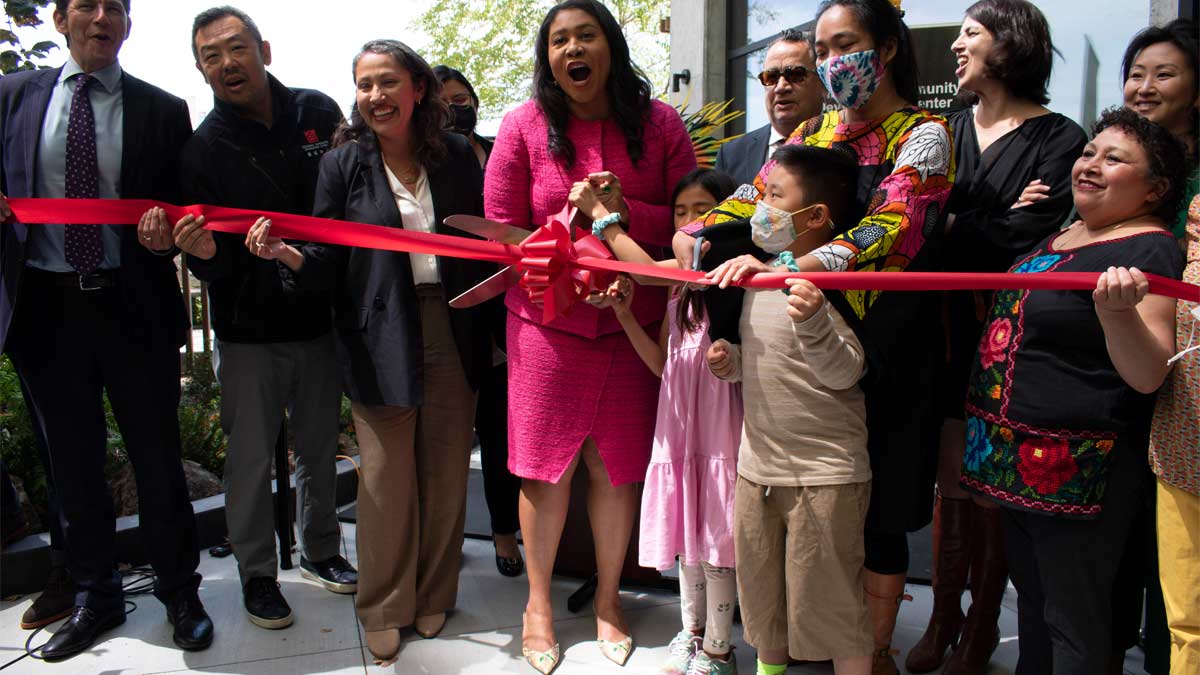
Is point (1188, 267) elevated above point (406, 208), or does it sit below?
below

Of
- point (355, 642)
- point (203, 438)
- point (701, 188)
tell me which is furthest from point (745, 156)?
point (203, 438)

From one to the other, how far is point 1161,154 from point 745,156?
147 cm

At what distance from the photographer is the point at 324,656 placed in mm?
3305

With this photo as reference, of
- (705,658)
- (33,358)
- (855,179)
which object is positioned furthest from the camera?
(33,358)

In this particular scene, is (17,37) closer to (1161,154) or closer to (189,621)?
(189,621)

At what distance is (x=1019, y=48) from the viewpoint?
2.76 meters

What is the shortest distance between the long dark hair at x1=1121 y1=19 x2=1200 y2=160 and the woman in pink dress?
1.43m

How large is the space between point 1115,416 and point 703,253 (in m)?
→ 1.14

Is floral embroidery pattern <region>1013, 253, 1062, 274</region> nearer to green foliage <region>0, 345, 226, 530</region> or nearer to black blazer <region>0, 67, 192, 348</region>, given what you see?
black blazer <region>0, 67, 192, 348</region>

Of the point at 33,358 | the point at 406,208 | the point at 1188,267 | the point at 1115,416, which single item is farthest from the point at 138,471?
the point at 1188,267

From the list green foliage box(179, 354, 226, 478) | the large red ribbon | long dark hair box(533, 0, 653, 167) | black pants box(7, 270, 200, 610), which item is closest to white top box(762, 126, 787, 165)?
long dark hair box(533, 0, 653, 167)

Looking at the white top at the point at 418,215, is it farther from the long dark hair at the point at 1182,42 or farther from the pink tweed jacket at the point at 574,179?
the long dark hair at the point at 1182,42

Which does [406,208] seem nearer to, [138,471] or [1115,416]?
[138,471]

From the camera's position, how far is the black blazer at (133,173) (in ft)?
10.2
